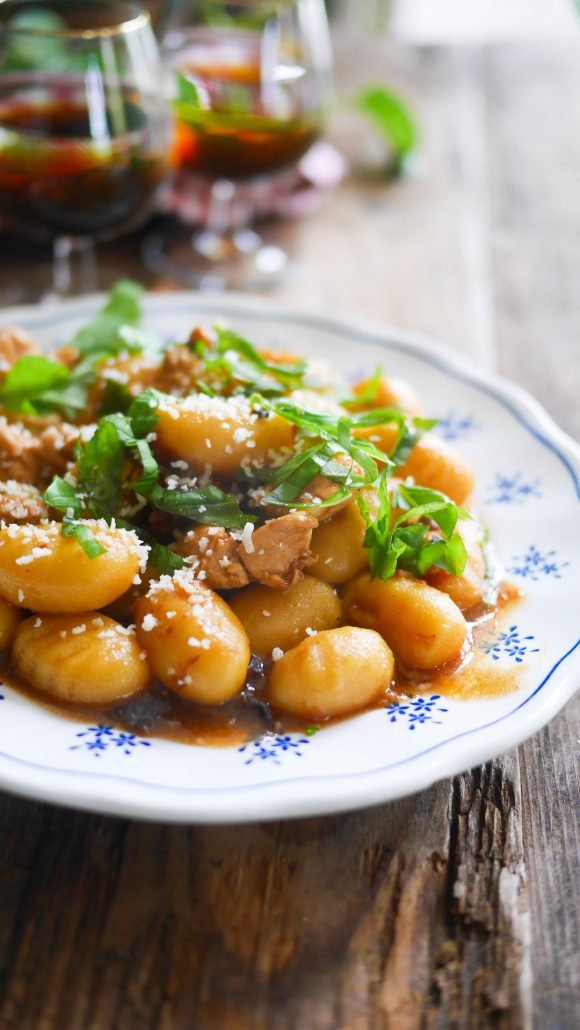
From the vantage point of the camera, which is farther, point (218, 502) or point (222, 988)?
point (218, 502)

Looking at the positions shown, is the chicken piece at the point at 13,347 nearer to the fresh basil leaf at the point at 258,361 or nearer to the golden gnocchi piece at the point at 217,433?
the fresh basil leaf at the point at 258,361

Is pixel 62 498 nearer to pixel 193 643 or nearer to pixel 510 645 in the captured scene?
pixel 193 643

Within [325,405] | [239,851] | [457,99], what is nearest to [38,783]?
[239,851]

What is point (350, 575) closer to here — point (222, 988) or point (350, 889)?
point (350, 889)

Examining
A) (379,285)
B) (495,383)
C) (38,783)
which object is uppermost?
(38,783)

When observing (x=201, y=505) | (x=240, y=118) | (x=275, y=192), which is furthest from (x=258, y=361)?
(x=275, y=192)

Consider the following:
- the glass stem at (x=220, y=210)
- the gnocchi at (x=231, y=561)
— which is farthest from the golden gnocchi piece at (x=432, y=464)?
the glass stem at (x=220, y=210)
